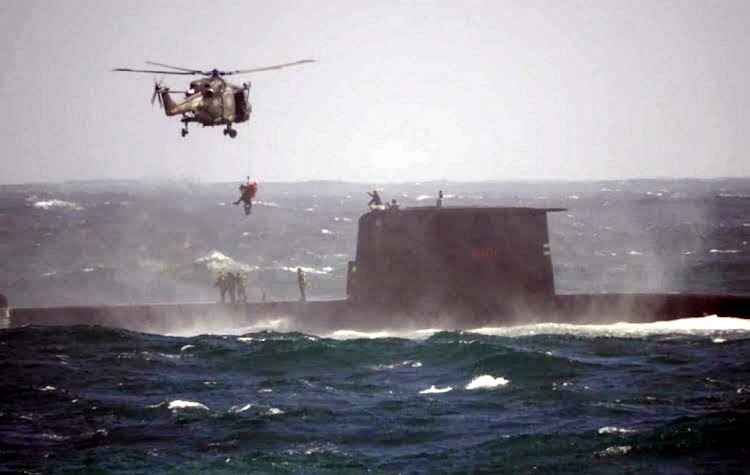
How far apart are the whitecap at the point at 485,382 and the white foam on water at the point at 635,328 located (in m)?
9.30

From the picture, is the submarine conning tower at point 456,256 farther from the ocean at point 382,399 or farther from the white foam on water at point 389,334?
the ocean at point 382,399

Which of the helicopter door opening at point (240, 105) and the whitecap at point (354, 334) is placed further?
the whitecap at point (354, 334)

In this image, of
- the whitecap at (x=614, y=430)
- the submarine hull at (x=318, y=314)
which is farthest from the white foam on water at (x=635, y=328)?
the whitecap at (x=614, y=430)

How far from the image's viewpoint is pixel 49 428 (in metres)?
28.4

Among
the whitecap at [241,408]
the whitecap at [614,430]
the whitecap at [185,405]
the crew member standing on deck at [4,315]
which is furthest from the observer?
the crew member standing on deck at [4,315]

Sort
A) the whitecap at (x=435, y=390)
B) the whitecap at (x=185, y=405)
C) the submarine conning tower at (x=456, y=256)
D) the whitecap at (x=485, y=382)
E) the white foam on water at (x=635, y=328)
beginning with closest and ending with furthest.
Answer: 1. the whitecap at (x=185, y=405)
2. the whitecap at (x=435, y=390)
3. the whitecap at (x=485, y=382)
4. the white foam on water at (x=635, y=328)
5. the submarine conning tower at (x=456, y=256)

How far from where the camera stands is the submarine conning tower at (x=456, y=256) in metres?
44.1

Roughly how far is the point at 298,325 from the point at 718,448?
78.4 feet

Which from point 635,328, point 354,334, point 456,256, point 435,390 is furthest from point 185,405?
point 635,328

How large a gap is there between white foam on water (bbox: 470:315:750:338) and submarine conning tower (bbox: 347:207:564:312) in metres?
1.18

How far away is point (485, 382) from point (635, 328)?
Result: 14.3m

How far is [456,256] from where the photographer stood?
44094mm

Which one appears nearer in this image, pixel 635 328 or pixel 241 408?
pixel 241 408

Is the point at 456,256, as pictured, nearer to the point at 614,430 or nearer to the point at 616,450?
the point at 614,430
